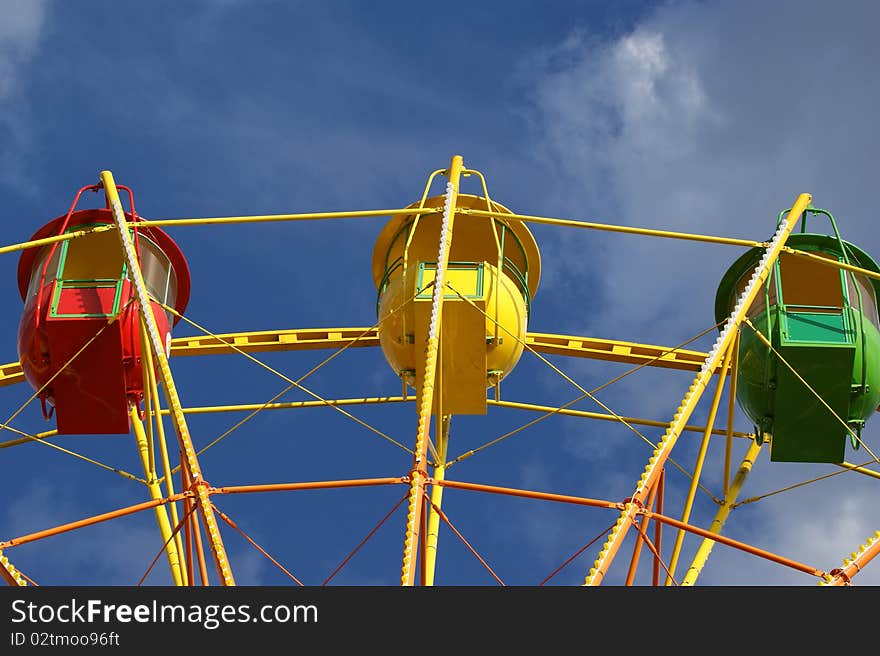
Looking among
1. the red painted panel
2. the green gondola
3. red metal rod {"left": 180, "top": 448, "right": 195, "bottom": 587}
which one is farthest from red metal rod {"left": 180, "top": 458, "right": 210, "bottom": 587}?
the green gondola

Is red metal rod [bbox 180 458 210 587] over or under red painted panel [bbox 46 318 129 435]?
under

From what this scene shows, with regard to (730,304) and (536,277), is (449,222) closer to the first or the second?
(536,277)

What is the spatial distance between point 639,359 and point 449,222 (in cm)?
710

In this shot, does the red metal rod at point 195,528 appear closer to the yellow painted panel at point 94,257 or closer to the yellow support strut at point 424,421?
the yellow support strut at point 424,421

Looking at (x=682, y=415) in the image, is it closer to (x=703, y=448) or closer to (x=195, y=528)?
(x=703, y=448)

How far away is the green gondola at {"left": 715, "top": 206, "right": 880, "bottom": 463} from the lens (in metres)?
20.8

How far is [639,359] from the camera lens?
994 inches

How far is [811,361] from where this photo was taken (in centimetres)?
2084

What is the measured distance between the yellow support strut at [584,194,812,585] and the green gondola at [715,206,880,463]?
26.2 inches

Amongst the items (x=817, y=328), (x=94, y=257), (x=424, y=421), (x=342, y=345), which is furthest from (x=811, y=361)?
(x=94, y=257)

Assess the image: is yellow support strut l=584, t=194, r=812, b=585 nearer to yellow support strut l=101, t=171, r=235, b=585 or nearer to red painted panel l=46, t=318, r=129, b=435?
yellow support strut l=101, t=171, r=235, b=585

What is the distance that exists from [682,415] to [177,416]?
554 cm
